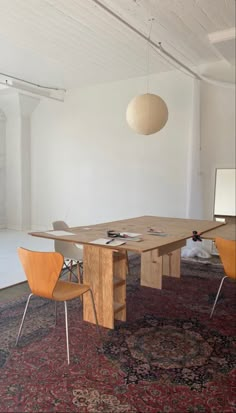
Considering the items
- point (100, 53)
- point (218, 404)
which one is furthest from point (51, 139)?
point (218, 404)

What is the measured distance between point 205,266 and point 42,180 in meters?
4.21

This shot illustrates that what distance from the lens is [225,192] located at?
5270 mm

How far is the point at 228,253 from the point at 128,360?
3.84 ft

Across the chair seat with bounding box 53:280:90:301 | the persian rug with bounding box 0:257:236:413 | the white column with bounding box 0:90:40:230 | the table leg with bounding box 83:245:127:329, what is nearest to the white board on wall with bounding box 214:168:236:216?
the persian rug with bounding box 0:257:236:413

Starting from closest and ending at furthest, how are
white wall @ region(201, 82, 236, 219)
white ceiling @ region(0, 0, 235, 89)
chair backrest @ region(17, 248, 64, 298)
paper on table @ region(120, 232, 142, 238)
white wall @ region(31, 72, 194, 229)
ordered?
chair backrest @ region(17, 248, 64, 298) → paper on table @ region(120, 232, 142, 238) → white ceiling @ region(0, 0, 235, 89) → white wall @ region(201, 82, 236, 219) → white wall @ region(31, 72, 194, 229)

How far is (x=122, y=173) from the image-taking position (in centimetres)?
626

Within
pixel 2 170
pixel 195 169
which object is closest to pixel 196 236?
pixel 195 169

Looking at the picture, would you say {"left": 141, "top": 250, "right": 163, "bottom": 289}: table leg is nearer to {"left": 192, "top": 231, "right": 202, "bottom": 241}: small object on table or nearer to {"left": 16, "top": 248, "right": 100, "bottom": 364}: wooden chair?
{"left": 192, "top": 231, "right": 202, "bottom": 241}: small object on table

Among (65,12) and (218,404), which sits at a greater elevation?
(65,12)

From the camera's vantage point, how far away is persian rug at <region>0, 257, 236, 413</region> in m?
1.92

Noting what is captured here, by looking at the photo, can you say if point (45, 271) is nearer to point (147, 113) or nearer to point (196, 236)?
point (196, 236)

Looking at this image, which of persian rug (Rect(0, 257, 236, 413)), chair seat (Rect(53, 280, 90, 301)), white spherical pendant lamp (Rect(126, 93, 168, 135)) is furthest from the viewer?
white spherical pendant lamp (Rect(126, 93, 168, 135))

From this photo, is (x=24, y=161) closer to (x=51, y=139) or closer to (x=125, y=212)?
(x=51, y=139)

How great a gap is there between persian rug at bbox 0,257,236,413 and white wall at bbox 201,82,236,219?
7.51 feet
